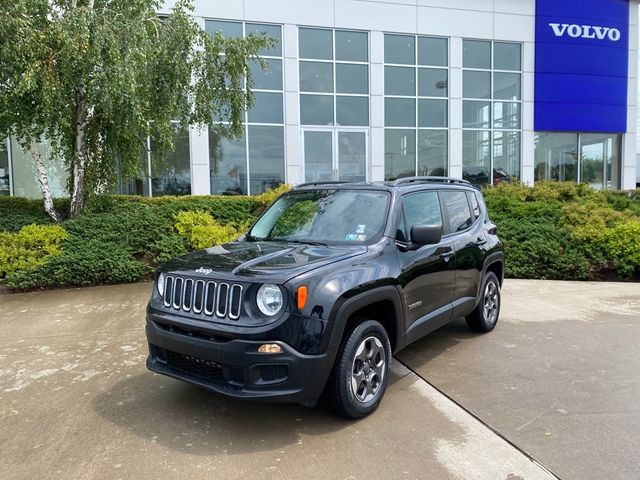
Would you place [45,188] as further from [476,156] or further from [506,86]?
[506,86]

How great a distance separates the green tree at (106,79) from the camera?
25.7ft

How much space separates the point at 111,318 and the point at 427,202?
4.34 m

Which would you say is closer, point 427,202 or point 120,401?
point 120,401

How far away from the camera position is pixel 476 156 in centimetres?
1897

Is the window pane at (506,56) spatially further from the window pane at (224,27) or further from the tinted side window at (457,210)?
the tinted side window at (457,210)

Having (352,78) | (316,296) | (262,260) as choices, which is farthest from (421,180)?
(352,78)

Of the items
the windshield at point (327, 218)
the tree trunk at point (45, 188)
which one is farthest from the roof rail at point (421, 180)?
the tree trunk at point (45, 188)

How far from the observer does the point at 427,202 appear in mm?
4914

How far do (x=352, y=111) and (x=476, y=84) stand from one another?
508 centimetres

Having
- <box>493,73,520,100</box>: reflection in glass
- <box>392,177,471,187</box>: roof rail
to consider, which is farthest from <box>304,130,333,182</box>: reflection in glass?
<box>392,177,471,187</box>: roof rail

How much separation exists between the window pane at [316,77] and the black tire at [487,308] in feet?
41.6

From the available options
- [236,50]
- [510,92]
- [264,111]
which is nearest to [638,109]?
[510,92]

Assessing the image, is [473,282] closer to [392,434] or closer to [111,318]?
[392,434]

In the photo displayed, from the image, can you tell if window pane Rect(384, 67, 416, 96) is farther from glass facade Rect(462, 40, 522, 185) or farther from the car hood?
the car hood
